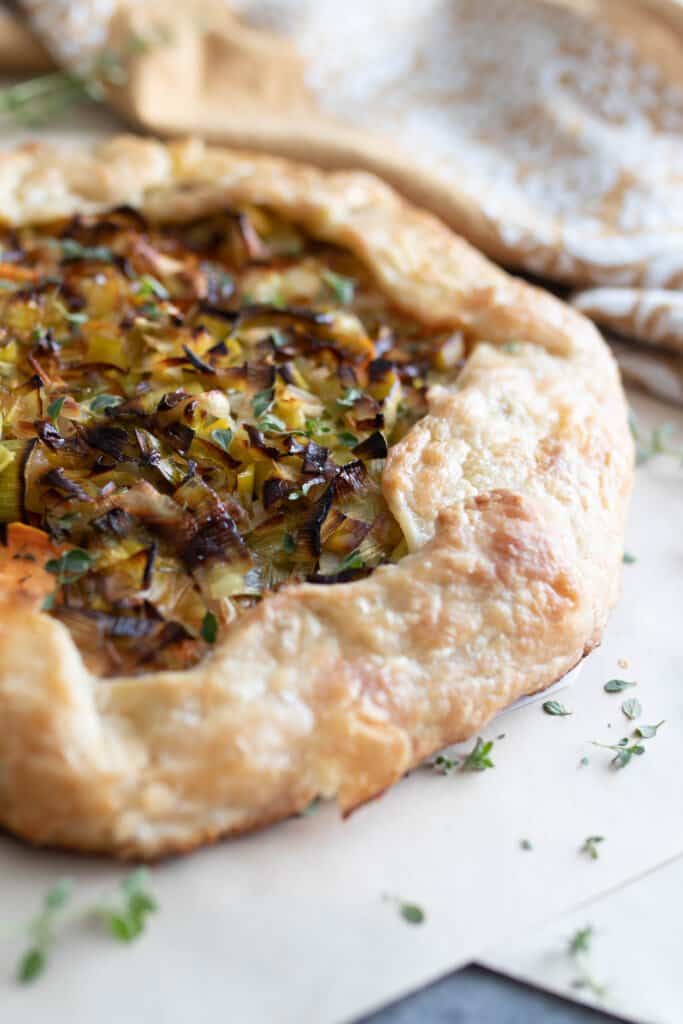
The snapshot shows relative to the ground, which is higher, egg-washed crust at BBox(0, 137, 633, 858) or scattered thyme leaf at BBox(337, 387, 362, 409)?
scattered thyme leaf at BBox(337, 387, 362, 409)

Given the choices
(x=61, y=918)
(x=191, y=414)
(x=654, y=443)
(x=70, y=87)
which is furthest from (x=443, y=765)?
(x=70, y=87)

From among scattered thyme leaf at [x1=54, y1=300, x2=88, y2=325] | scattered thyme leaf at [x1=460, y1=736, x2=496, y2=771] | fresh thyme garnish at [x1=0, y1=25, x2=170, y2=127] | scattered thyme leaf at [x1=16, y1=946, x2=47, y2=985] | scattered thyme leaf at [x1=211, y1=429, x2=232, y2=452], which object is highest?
fresh thyme garnish at [x1=0, y1=25, x2=170, y2=127]

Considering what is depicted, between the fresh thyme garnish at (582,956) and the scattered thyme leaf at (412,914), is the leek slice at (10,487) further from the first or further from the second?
the fresh thyme garnish at (582,956)

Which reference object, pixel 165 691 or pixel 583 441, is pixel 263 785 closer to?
pixel 165 691

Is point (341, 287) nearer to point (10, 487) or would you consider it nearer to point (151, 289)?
point (151, 289)

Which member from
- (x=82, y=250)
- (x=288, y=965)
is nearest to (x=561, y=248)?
(x=82, y=250)

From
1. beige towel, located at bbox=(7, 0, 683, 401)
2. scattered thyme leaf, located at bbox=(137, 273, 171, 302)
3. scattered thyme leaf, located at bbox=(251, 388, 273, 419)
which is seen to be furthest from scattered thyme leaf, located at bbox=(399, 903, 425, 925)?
beige towel, located at bbox=(7, 0, 683, 401)

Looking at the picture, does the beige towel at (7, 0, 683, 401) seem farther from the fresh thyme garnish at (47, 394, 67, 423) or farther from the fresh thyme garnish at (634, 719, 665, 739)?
the fresh thyme garnish at (47, 394, 67, 423)
